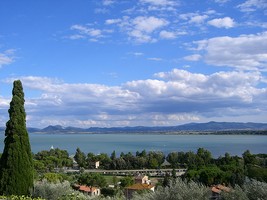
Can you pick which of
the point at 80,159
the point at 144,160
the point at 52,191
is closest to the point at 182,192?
the point at 52,191

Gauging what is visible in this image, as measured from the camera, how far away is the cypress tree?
1334cm

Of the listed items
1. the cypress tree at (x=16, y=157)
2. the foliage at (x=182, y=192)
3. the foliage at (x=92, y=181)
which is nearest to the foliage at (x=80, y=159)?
the foliage at (x=92, y=181)

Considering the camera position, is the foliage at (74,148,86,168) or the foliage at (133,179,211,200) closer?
the foliage at (133,179,211,200)

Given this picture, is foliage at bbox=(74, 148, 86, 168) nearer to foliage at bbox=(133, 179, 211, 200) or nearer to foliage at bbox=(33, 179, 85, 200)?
foliage at bbox=(33, 179, 85, 200)

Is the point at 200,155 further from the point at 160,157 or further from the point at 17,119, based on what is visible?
the point at 17,119

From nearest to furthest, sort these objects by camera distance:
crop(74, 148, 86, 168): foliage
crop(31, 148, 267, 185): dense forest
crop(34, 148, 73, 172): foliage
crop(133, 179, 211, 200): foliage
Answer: crop(133, 179, 211, 200): foliage, crop(34, 148, 73, 172): foliage, crop(31, 148, 267, 185): dense forest, crop(74, 148, 86, 168): foliage

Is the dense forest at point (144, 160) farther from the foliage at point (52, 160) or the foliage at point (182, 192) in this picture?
the foliage at point (182, 192)

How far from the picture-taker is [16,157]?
535 inches

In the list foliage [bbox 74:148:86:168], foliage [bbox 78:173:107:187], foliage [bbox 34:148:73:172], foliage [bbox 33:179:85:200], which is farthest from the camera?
foliage [bbox 74:148:86:168]

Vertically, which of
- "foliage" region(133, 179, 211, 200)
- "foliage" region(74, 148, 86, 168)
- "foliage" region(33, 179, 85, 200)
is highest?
"foliage" region(133, 179, 211, 200)

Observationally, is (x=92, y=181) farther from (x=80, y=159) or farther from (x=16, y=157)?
(x=80, y=159)

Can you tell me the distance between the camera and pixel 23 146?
1384 cm

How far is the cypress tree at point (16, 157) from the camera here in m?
13.3

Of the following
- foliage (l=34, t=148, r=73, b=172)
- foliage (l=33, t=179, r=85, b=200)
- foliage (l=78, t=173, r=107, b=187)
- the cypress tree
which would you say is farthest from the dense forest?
foliage (l=33, t=179, r=85, b=200)
